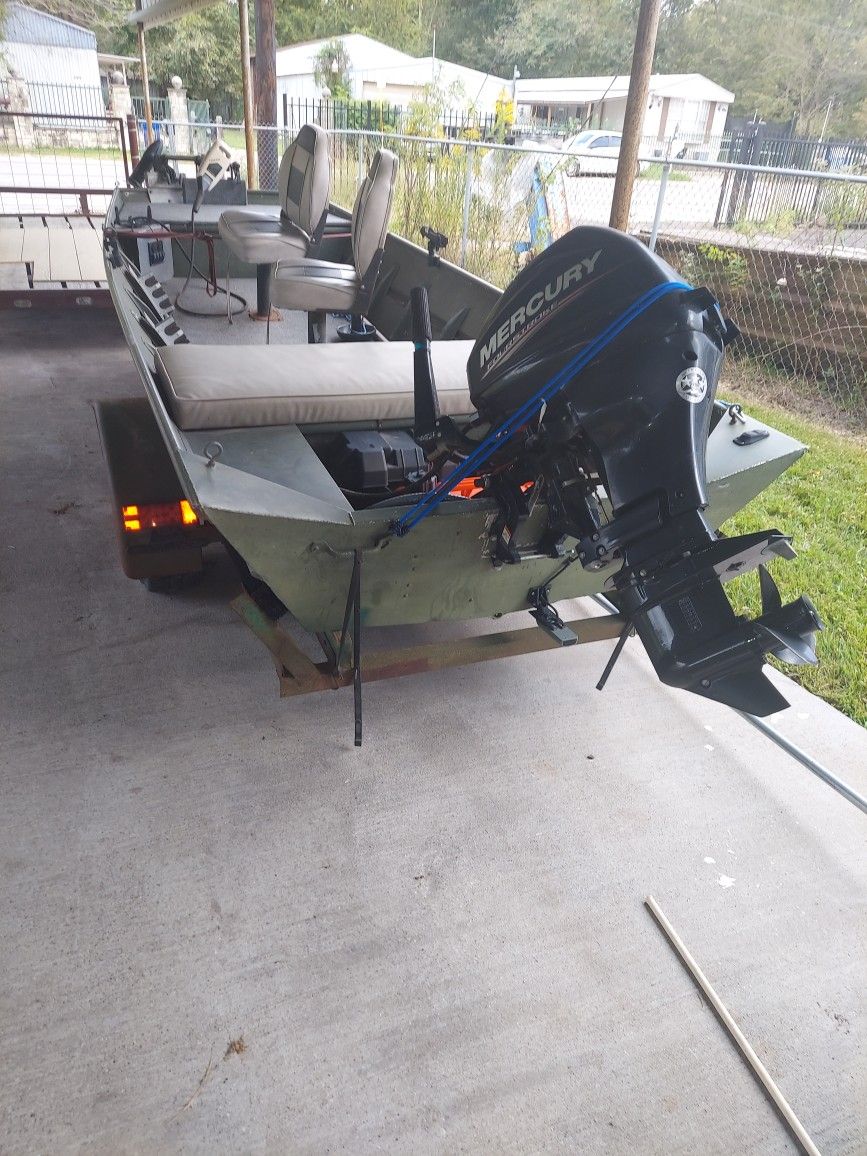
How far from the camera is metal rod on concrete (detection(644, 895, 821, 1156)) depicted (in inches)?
61.7

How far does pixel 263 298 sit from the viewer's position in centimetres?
521

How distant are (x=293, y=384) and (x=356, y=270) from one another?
1942mm

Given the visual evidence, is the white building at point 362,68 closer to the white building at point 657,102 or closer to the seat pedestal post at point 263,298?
the white building at point 657,102

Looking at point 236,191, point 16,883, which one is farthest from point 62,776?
point 236,191

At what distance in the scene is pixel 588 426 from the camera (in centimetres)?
161

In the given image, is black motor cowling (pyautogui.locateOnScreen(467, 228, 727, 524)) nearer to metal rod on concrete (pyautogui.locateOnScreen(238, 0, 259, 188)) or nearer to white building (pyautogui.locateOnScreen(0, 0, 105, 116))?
metal rod on concrete (pyautogui.locateOnScreen(238, 0, 259, 188))

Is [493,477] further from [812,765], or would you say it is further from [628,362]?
[812,765]

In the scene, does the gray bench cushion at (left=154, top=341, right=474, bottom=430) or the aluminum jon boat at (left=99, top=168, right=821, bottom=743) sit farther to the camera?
the gray bench cushion at (left=154, top=341, right=474, bottom=430)

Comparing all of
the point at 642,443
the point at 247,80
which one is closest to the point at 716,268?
the point at 247,80

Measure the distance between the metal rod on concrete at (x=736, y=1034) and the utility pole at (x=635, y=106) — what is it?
3.49m

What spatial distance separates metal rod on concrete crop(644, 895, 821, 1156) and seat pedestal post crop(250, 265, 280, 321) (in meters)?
4.17

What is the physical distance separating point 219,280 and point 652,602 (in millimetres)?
5627

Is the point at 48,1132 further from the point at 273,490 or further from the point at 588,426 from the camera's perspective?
the point at 588,426

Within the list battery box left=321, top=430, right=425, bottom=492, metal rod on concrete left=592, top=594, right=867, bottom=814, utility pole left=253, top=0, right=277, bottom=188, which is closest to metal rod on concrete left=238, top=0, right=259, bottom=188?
utility pole left=253, top=0, right=277, bottom=188
